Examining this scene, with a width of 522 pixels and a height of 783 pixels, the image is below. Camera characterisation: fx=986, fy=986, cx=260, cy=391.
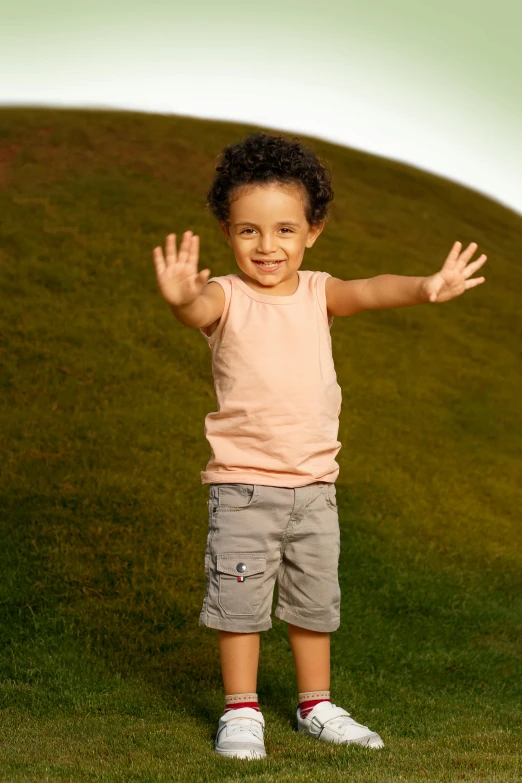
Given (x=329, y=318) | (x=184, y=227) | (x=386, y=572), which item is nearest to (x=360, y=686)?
(x=386, y=572)

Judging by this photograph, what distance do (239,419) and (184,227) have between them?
6.29m

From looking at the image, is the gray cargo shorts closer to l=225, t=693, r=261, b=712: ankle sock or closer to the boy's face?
l=225, t=693, r=261, b=712: ankle sock

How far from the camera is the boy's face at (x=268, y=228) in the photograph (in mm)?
2803

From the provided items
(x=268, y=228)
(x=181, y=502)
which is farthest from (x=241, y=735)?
(x=181, y=502)

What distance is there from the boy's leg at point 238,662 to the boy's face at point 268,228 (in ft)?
3.34

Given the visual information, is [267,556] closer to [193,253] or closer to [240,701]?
[240,701]

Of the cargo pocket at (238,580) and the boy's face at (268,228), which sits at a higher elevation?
the boy's face at (268,228)

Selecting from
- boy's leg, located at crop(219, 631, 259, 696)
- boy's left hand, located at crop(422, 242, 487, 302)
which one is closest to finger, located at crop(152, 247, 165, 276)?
boy's left hand, located at crop(422, 242, 487, 302)

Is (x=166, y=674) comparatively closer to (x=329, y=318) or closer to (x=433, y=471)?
(x=329, y=318)

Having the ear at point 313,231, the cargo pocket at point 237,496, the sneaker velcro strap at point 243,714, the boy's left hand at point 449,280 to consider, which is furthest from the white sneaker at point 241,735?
the ear at point 313,231

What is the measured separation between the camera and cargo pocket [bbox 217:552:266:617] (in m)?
2.77

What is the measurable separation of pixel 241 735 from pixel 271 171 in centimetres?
157

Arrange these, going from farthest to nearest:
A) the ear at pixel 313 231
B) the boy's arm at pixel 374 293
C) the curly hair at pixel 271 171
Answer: the ear at pixel 313 231 < the curly hair at pixel 271 171 < the boy's arm at pixel 374 293

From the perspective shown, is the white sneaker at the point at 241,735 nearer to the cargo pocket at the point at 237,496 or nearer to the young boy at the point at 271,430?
the young boy at the point at 271,430
